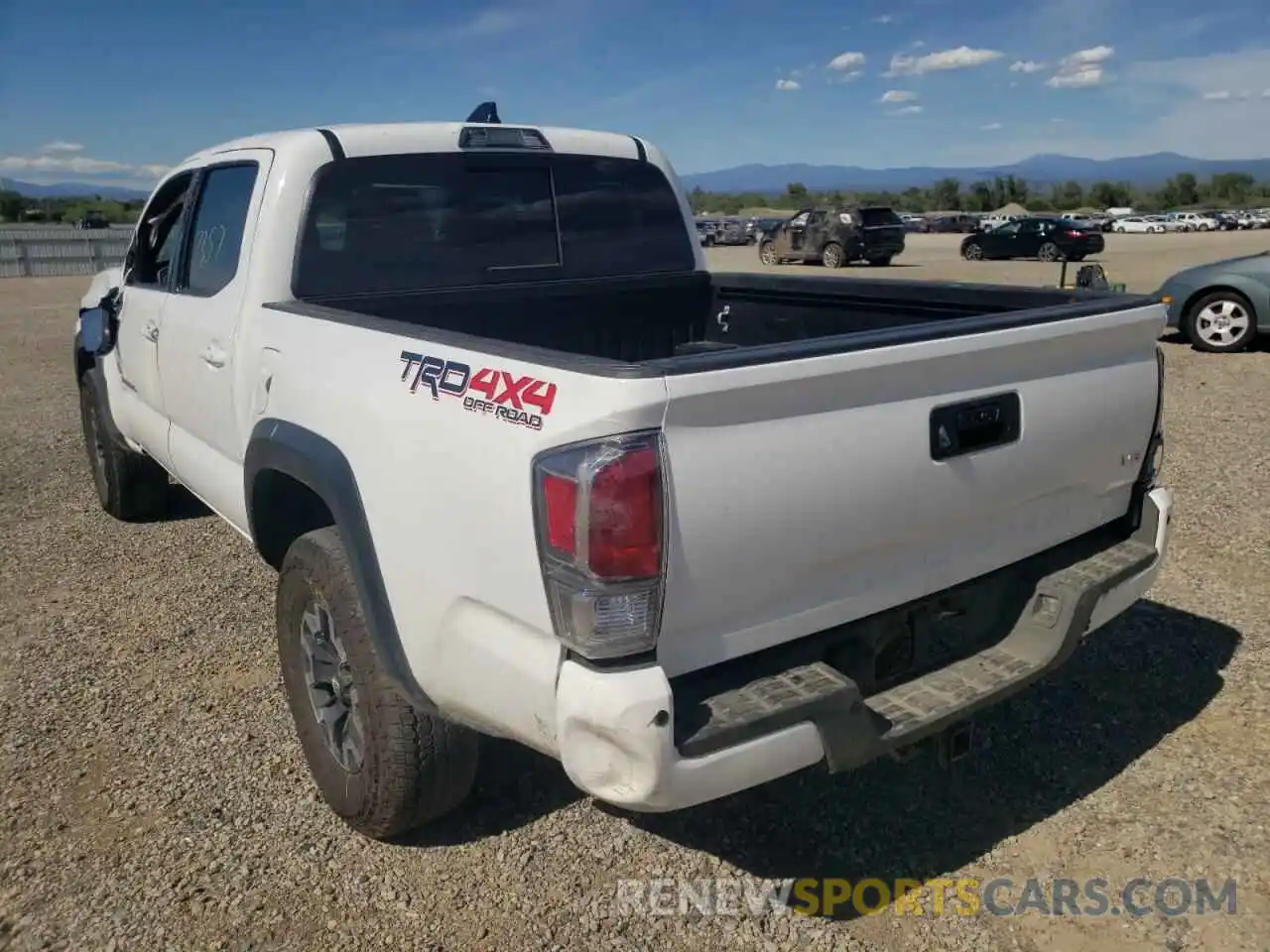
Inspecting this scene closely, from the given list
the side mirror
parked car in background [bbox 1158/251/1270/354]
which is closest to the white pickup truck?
the side mirror

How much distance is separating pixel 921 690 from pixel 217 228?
315cm

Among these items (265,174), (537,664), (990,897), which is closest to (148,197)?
(265,174)

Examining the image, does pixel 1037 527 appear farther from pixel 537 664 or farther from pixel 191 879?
pixel 191 879

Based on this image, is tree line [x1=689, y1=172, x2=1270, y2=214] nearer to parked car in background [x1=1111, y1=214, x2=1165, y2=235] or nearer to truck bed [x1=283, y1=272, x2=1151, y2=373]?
parked car in background [x1=1111, y1=214, x2=1165, y2=235]

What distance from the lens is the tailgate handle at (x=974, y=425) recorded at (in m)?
2.48

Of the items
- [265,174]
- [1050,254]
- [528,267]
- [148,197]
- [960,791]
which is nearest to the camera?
[960,791]

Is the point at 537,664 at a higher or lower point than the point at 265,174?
lower

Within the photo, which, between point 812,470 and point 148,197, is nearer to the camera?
point 812,470

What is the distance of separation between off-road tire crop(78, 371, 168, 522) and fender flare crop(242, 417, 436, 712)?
10.5 ft

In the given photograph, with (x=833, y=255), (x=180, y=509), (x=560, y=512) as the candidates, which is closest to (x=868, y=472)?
(x=560, y=512)

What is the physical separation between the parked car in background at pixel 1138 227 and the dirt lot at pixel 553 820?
5264 centimetres

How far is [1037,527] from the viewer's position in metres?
2.88

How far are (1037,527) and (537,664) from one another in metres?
1.52

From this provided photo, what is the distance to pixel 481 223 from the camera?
4.02m
